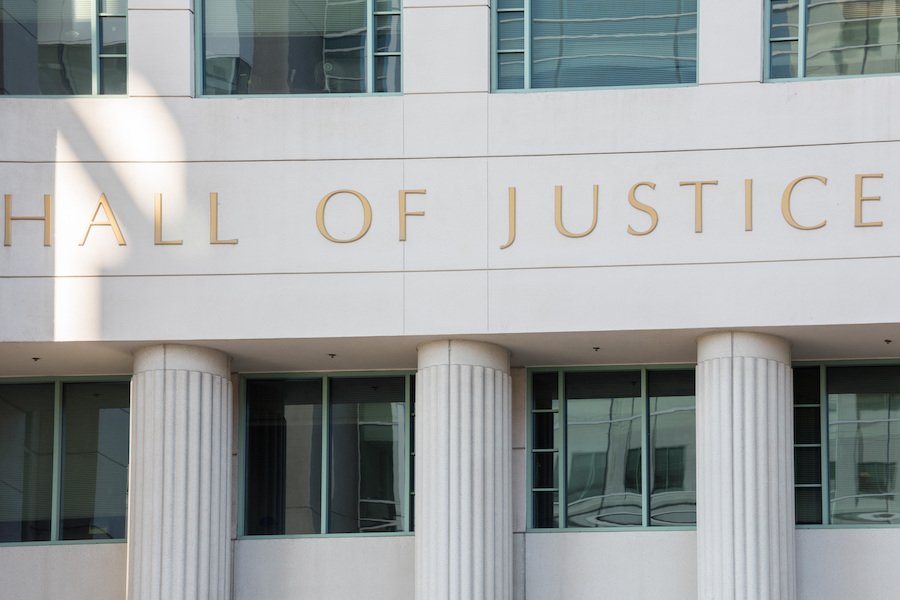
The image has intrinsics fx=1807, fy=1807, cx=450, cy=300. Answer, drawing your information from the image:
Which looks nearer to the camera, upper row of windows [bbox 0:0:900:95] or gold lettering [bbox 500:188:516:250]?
gold lettering [bbox 500:188:516:250]

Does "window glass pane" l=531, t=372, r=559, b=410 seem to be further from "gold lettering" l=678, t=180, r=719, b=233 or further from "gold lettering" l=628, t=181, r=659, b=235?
"gold lettering" l=678, t=180, r=719, b=233

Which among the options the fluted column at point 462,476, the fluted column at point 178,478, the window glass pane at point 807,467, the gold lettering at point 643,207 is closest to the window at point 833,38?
the gold lettering at point 643,207

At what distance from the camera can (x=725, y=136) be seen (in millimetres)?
23016

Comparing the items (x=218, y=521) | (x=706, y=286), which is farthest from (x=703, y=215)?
(x=218, y=521)

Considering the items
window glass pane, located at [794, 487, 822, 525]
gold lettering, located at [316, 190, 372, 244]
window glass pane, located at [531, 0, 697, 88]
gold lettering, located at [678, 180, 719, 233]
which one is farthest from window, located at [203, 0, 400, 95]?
window glass pane, located at [794, 487, 822, 525]

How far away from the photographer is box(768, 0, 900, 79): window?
23.3 meters

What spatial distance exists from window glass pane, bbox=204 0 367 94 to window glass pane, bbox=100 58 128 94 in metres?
1.09

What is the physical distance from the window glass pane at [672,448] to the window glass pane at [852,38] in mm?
4492

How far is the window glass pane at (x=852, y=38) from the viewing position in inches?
917

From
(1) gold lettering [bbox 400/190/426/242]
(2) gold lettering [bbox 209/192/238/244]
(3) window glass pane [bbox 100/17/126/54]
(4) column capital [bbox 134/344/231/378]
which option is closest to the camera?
(1) gold lettering [bbox 400/190/426/242]

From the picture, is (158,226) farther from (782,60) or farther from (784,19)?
(784,19)

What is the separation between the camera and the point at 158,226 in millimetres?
23406

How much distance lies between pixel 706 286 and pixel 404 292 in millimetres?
3846

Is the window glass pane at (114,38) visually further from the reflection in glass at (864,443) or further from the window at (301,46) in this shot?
the reflection in glass at (864,443)
